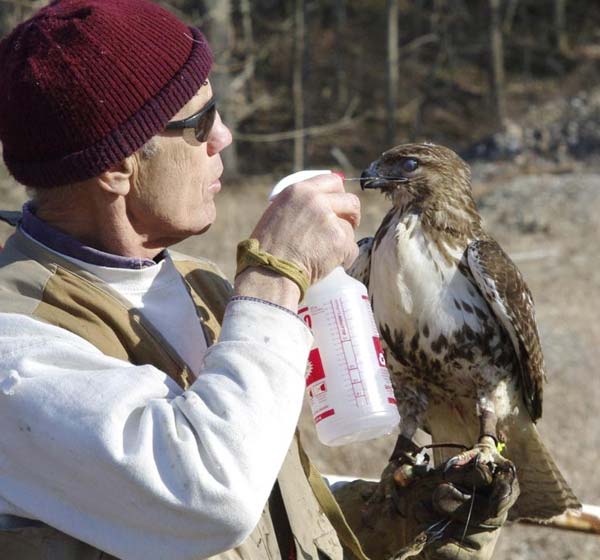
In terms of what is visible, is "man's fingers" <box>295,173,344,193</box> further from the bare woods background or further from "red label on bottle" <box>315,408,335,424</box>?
the bare woods background

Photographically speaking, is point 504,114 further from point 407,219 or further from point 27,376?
point 27,376

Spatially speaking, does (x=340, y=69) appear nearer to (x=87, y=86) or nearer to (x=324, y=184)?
(x=324, y=184)

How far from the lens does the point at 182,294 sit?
2.55 meters

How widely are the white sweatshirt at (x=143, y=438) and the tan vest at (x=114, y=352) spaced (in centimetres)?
8


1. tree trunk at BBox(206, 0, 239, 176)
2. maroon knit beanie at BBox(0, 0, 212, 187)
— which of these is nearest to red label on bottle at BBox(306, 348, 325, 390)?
maroon knit beanie at BBox(0, 0, 212, 187)

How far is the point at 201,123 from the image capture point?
2.43 m

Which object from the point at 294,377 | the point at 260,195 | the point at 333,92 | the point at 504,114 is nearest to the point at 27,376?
the point at 294,377

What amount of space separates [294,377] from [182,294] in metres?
0.53

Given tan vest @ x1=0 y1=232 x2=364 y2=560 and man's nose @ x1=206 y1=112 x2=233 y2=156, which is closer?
tan vest @ x1=0 y1=232 x2=364 y2=560

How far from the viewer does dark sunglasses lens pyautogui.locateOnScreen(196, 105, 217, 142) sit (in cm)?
243

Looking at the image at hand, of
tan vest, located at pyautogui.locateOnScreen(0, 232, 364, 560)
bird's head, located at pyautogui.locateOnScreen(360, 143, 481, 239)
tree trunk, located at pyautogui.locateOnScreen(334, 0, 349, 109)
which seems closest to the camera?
tan vest, located at pyautogui.locateOnScreen(0, 232, 364, 560)

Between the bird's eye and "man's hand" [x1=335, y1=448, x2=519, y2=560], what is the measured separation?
1188mm

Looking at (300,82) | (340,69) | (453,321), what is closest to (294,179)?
(453,321)

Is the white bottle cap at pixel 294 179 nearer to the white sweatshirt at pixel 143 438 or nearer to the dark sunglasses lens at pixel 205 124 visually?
the dark sunglasses lens at pixel 205 124
